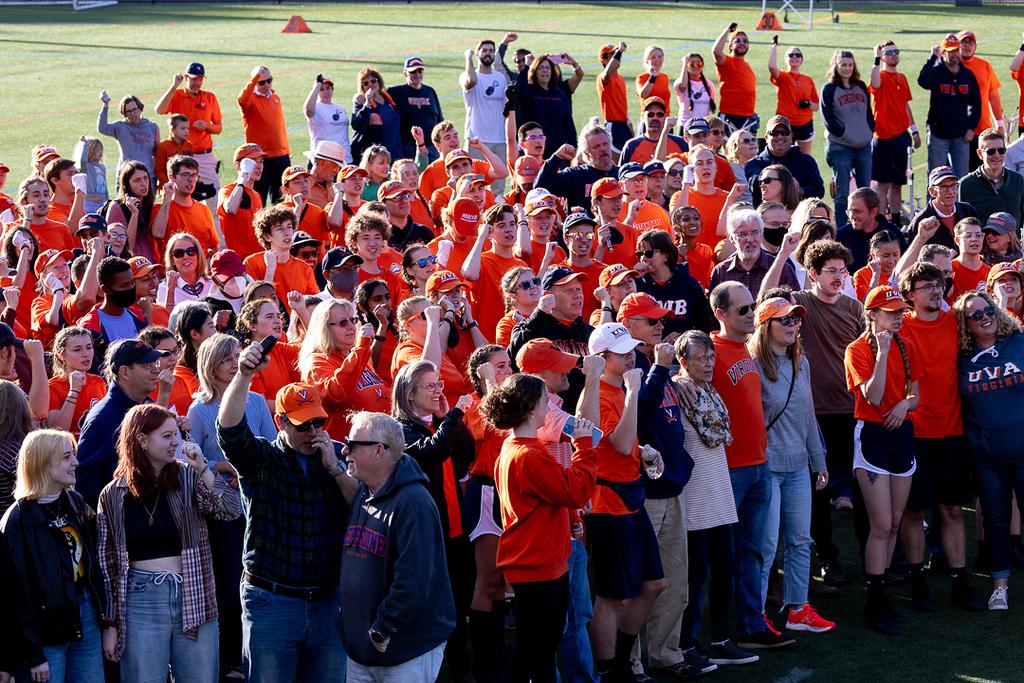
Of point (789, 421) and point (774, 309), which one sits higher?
point (774, 309)

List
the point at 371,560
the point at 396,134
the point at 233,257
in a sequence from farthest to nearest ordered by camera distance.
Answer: the point at 396,134, the point at 233,257, the point at 371,560

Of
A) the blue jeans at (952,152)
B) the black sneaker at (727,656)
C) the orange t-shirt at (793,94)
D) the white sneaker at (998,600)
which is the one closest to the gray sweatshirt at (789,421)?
the black sneaker at (727,656)

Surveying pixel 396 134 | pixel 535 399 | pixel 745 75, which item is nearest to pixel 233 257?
pixel 535 399

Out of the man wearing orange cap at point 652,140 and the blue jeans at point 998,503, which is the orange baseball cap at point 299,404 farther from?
the man wearing orange cap at point 652,140

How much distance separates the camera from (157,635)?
614cm

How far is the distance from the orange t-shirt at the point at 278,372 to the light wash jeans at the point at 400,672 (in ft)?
6.83

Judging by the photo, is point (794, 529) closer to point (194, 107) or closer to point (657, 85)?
point (194, 107)

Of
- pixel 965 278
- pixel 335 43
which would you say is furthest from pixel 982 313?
pixel 335 43

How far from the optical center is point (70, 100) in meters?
24.9

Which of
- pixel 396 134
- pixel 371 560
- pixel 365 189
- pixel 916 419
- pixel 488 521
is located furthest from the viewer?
pixel 396 134

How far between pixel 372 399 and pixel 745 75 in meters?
12.5

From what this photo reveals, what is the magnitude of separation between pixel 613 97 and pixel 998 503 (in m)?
10.3

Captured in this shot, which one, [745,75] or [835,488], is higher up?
[745,75]

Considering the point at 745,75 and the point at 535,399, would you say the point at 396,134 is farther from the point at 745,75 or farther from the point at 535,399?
the point at 535,399
